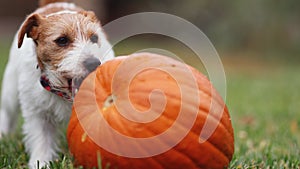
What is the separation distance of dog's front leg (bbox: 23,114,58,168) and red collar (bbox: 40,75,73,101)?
11.6 inches

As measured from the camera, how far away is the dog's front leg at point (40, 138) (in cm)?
318

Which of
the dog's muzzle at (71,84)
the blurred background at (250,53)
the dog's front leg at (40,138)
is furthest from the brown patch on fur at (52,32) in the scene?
the blurred background at (250,53)

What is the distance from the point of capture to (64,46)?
9.66 feet

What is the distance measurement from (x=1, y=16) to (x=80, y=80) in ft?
46.4

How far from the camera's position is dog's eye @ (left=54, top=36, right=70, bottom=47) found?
294cm

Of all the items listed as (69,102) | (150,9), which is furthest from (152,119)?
(150,9)

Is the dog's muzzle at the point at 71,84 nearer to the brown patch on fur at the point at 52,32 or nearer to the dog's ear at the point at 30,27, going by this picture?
the brown patch on fur at the point at 52,32

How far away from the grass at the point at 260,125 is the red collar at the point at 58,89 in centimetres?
38

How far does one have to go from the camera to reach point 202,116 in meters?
2.38

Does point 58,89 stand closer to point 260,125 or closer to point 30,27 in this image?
point 30,27

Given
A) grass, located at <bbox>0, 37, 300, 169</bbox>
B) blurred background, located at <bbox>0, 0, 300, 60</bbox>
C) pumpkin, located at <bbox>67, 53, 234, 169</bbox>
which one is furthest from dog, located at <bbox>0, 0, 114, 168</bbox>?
blurred background, located at <bbox>0, 0, 300, 60</bbox>

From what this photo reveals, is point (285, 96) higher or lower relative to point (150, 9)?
lower

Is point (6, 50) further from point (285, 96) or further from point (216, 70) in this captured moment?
point (285, 96)

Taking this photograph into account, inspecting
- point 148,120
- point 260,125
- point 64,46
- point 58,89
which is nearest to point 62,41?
point 64,46
